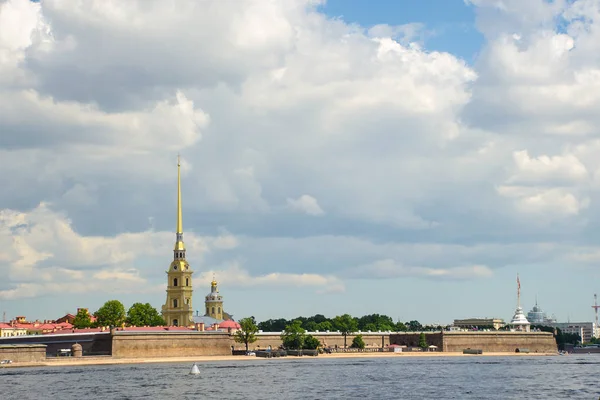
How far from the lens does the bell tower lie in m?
184

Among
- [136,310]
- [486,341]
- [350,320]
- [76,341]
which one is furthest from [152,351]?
[486,341]

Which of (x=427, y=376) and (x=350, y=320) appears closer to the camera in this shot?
(x=427, y=376)

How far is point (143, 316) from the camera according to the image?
6777 inches

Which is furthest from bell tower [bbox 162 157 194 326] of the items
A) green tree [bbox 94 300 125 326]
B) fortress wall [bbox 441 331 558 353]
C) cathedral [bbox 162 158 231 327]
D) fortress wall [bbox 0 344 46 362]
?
fortress wall [bbox 0 344 46 362]

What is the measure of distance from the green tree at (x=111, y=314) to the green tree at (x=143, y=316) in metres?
5.40

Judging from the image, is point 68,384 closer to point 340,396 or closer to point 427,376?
point 340,396

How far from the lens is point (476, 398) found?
65.7m

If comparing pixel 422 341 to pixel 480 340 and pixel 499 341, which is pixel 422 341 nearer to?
pixel 480 340

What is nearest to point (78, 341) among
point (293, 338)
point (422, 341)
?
point (293, 338)

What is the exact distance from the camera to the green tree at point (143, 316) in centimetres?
17050

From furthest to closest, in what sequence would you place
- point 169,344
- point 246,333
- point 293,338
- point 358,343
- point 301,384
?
1. point 358,343
2. point 293,338
3. point 246,333
4. point 169,344
5. point 301,384

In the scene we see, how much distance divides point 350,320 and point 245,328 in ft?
96.1

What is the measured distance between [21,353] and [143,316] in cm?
5514

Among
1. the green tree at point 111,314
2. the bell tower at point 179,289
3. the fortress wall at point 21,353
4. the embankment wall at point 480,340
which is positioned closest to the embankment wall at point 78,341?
the fortress wall at point 21,353
